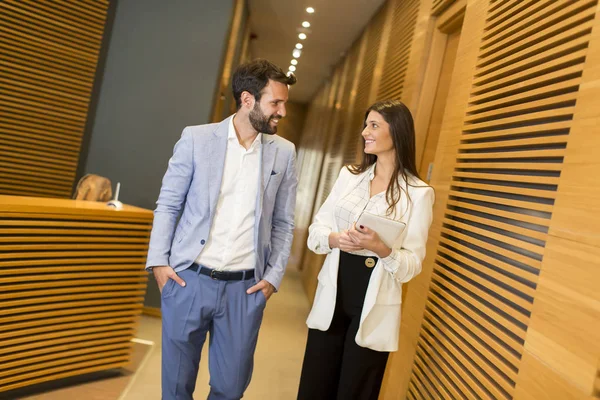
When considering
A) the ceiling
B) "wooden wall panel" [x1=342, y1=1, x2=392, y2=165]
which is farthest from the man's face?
the ceiling

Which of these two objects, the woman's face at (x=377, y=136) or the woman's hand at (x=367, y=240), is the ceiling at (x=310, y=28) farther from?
the woman's hand at (x=367, y=240)

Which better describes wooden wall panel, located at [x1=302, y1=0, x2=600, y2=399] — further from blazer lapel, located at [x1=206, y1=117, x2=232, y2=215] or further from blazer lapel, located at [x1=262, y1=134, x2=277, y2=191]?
blazer lapel, located at [x1=206, y1=117, x2=232, y2=215]

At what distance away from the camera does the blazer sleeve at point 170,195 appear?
230 cm

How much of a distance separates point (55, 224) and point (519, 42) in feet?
8.62

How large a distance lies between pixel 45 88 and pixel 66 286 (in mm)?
2339

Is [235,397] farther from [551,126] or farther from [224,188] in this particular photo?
[551,126]

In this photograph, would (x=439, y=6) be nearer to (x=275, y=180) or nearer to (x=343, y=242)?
(x=275, y=180)

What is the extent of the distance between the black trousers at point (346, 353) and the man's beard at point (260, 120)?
64cm

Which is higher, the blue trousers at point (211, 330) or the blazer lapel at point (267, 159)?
the blazer lapel at point (267, 159)

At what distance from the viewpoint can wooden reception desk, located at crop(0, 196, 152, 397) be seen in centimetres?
290

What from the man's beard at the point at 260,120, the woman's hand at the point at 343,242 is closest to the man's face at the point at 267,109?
the man's beard at the point at 260,120

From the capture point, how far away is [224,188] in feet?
7.65

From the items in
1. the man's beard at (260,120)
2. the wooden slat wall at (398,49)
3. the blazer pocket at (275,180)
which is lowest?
the blazer pocket at (275,180)

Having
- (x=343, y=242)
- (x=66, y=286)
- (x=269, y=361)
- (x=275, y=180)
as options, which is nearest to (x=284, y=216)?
(x=275, y=180)
